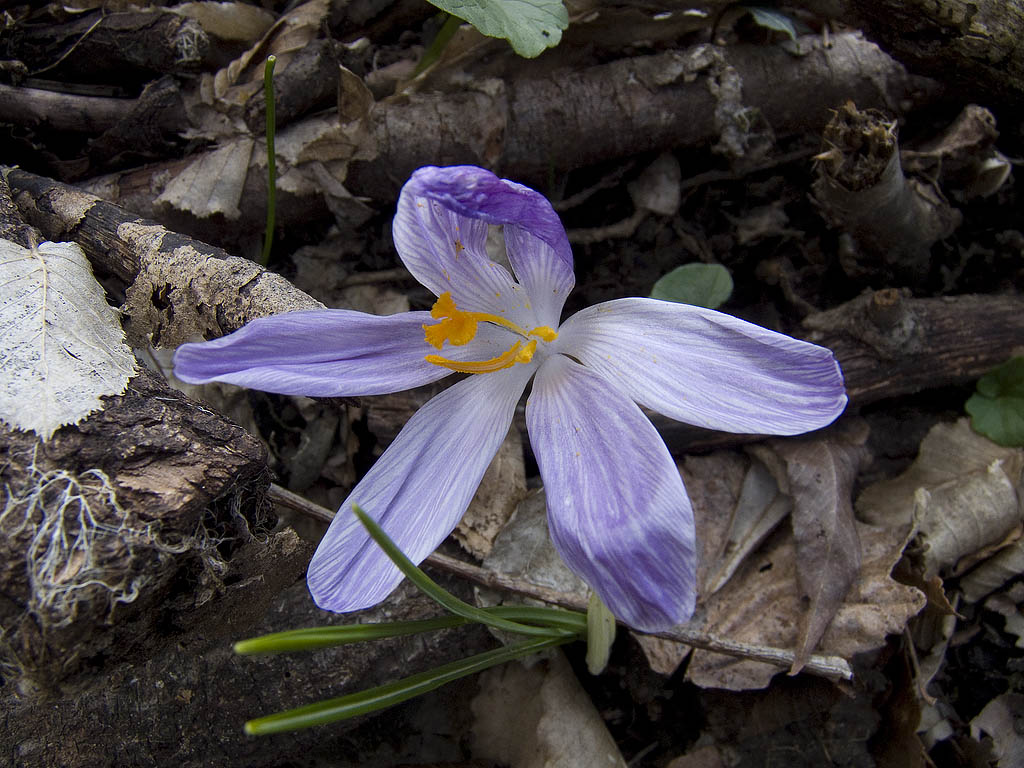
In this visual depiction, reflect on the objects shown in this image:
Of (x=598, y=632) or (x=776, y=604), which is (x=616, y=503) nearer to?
(x=598, y=632)

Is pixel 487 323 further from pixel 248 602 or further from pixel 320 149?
pixel 320 149

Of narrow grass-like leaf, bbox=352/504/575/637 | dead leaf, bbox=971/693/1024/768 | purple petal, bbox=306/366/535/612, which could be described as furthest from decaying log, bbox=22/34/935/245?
dead leaf, bbox=971/693/1024/768

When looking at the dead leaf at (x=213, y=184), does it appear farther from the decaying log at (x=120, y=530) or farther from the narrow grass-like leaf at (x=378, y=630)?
the narrow grass-like leaf at (x=378, y=630)

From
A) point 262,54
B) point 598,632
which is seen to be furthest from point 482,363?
point 262,54

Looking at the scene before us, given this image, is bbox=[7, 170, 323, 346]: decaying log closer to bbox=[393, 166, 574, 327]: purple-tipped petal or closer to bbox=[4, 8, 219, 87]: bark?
bbox=[393, 166, 574, 327]: purple-tipped petal

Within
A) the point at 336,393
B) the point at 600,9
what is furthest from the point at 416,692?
the point at 600,9

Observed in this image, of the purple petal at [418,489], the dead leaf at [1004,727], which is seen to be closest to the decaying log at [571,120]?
the purple petal at [418,489]
